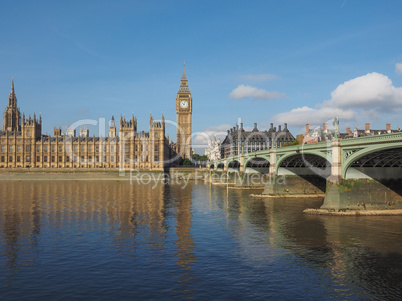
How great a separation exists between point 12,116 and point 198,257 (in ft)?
553

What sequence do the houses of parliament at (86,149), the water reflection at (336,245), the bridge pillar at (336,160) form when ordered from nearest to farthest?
the water reflection at (336,245) < the bridge pillar at (336,160) < the houses of parliament at (86,149)

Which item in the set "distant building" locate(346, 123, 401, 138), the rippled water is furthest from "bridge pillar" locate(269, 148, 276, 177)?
"distant building" locate(346, 123, 401, 138)

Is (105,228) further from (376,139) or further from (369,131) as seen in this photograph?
(369,131)

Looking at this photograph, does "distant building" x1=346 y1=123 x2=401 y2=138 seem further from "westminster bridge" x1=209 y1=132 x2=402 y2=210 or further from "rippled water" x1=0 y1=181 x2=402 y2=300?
"rippled water" x1=0 y1=181 x2=402 y2=300

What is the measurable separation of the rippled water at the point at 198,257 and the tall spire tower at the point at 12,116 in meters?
141

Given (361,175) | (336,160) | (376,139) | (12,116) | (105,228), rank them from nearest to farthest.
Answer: (105,228) < (376,139) < (336,160) < (361,175) < (12,116)

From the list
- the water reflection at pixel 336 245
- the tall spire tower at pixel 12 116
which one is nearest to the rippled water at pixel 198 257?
the water reflection at pixel 336 245

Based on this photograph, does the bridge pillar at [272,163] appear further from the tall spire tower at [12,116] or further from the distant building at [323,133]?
the tall spire tower at [12,116]

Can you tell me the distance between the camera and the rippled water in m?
18.5

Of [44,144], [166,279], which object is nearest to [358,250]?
[166,279]

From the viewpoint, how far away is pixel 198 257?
24.7 metres

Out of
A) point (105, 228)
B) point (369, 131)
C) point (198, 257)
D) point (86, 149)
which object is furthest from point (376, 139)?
point (86, 149)

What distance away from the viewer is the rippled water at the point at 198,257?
60.7 ft

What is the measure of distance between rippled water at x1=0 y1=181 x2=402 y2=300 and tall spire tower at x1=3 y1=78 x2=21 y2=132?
141167 mm
